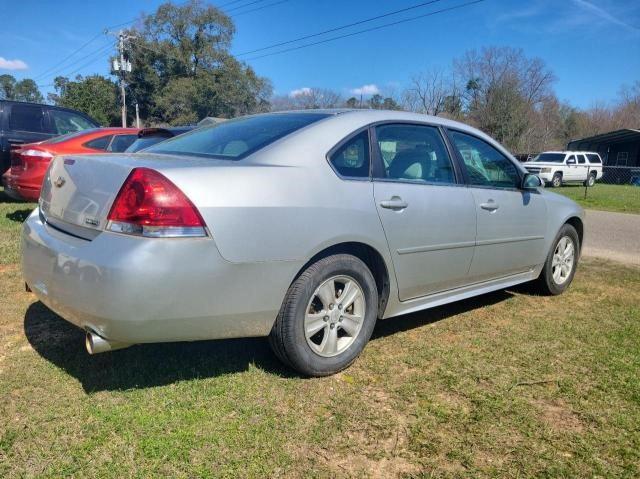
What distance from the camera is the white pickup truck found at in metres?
25.1

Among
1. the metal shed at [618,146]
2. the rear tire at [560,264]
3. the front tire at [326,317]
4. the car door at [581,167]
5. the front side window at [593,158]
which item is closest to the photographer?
the front tire at [326,317]

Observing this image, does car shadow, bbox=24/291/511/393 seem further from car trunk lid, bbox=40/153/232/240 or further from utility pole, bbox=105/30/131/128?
utility pole, bbox=105/30/131/128

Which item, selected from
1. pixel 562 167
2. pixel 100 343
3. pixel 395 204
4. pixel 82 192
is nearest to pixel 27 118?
pixel 82 192

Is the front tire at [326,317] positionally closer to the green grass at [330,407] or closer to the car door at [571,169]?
the green grass at [330,407]

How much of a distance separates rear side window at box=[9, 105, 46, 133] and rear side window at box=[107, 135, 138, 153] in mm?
2837

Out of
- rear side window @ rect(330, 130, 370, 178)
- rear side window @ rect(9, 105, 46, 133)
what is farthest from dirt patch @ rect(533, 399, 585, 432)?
rear side window @ rect(9, 105, 46, 133)

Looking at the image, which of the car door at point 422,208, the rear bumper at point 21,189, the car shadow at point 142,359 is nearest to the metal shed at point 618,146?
the car door at point 422,208

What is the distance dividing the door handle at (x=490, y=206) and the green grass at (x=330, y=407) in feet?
2.97

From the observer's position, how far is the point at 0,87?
3445 inches

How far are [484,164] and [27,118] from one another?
8.53 meters

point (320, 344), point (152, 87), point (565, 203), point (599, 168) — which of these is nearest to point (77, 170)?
point (320, 344)

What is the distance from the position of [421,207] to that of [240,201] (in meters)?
1.30

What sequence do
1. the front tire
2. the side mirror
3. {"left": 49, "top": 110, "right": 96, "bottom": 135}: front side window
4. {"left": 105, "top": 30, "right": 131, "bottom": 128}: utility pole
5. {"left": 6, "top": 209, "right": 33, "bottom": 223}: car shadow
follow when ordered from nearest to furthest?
the front tire < the side mirror < {"left": 6, "top": 209, "right": 33, "bottom": 223}: car shadow < {"left": 49, "top": 110, "right": 96, "bottom": 135}: front side window < {"left": 105, "top": 30, "right": 131, "bottom": 128}: utility pole

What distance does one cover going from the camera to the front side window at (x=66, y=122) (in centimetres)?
961
